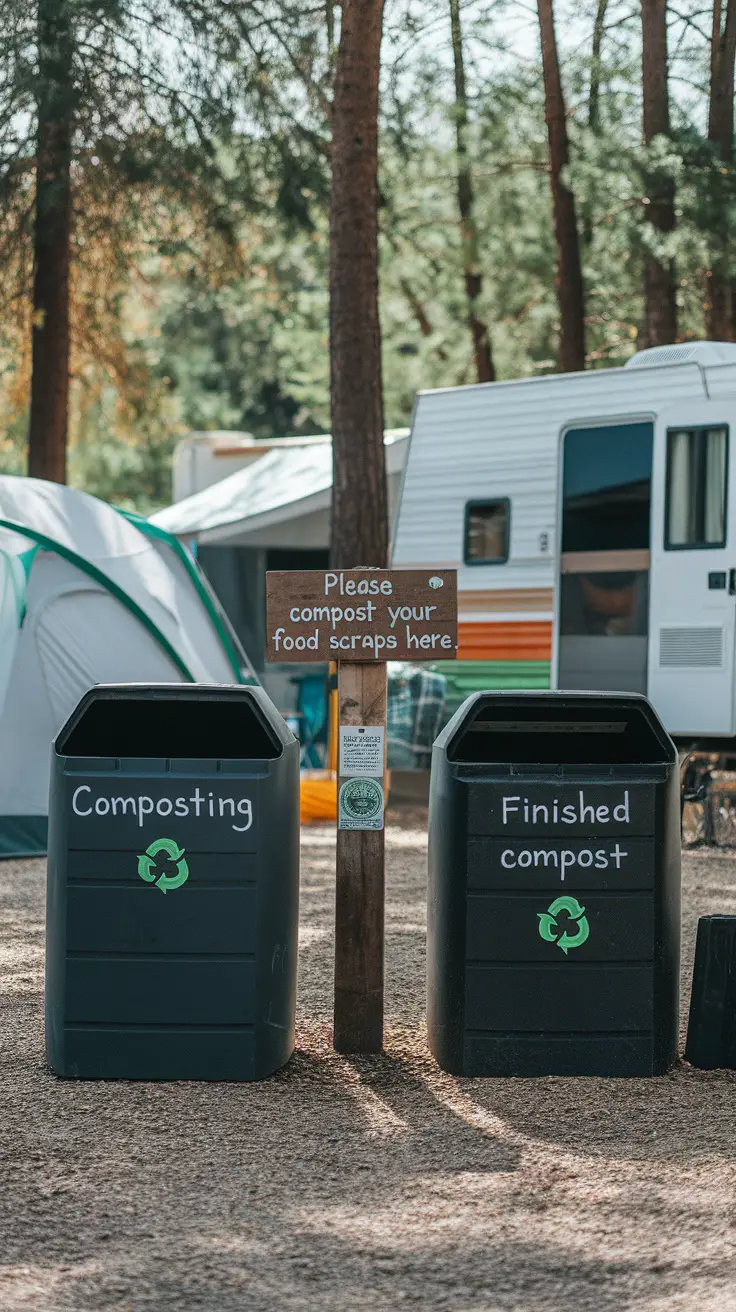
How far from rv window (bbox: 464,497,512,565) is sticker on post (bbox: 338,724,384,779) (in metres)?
5.89

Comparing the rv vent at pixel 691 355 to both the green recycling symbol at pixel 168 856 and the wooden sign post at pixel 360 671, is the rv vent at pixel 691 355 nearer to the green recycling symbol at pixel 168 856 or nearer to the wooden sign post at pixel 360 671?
the wooden sign post at pixel 360 671

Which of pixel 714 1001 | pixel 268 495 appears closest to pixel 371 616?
pixel 714 1001

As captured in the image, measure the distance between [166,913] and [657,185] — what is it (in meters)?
10.9

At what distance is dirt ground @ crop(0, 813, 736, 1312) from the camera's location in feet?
10.2

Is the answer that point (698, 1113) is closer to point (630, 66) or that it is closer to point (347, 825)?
point (347, 825)

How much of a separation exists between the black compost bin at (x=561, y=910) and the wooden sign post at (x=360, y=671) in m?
0.41

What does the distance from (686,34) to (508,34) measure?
1909mm

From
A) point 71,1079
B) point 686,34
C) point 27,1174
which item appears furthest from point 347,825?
point 686,34

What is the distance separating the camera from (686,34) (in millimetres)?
14383

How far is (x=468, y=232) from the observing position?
59.4 feet

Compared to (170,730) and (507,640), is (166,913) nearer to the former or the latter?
(170,730)

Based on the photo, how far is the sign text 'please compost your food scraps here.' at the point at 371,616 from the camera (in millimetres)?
4766

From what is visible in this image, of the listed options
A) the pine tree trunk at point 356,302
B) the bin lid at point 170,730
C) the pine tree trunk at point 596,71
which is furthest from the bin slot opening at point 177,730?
the pine tree trunk at point 596,71

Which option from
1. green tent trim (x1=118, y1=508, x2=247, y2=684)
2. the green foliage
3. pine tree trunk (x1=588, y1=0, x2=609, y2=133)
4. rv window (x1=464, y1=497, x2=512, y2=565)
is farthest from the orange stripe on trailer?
pine tree trunk (x1=588, y1=0, x2=609, y2=133)
